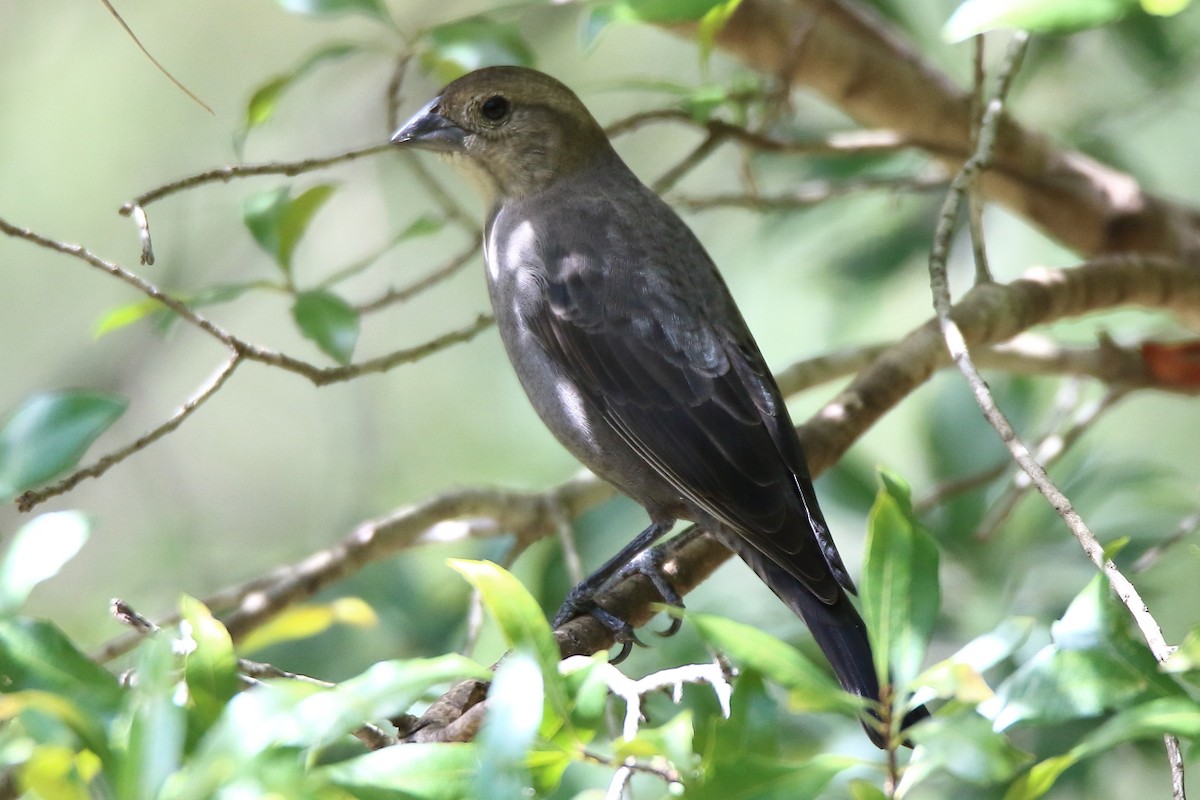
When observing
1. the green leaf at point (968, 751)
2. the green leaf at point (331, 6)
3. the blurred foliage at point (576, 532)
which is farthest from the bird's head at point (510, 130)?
the green leaf at point (968, 751)

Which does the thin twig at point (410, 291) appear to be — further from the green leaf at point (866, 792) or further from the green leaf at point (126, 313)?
the green leaf at point (866, 792)

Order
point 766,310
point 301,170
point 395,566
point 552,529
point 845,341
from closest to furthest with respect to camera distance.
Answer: point 301,170, point 552,529, point 395,566, point 845,341, point 766,310

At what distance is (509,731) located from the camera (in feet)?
4.19

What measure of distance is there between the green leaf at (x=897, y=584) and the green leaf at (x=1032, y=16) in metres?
0.97

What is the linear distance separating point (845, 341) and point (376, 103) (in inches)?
99.9

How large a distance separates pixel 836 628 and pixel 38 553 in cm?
162

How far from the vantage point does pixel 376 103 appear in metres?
5.20

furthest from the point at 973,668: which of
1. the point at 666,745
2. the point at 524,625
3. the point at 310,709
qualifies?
the point at 310,709

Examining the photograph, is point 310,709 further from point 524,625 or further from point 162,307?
point 162,307

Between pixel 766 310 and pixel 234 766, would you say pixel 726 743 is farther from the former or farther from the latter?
pixel 766 310

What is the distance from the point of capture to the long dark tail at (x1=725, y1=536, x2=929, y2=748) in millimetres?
2551

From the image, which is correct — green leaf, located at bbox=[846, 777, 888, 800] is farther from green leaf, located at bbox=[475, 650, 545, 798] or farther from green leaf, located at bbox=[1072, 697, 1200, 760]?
green leaf, located at bbox=[475, 650, 545, 798]

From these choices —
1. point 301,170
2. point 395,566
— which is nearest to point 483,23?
point 301,170

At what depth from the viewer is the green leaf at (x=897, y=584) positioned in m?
1.59
